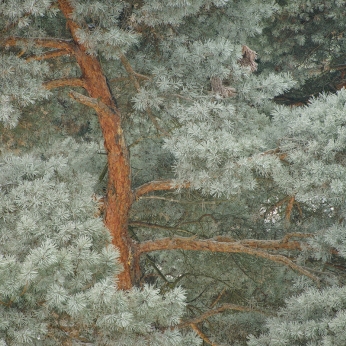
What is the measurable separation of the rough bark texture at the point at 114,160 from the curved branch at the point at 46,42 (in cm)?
5

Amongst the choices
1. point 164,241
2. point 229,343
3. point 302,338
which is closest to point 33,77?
point 164,241

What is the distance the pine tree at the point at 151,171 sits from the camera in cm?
294

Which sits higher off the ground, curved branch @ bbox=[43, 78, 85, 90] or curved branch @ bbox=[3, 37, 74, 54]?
curved branch @ bbox=[3, 37, 74, 54]

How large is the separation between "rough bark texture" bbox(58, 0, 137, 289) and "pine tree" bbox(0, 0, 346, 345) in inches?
0.4

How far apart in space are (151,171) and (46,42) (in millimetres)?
1646

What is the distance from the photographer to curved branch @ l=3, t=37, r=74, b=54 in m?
3.99

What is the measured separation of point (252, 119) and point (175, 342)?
6.67ft

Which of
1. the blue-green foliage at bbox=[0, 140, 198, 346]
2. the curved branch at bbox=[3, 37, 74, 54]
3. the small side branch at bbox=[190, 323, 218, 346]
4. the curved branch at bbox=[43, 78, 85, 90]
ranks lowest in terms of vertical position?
the small side branch at bbox=[190, 323, 218, 346]

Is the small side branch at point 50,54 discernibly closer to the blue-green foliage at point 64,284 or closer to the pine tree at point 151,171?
the pine tree at point 151,171

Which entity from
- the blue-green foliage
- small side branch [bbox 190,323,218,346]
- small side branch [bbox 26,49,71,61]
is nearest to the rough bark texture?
small side branch [bbox 26,49,71,61]

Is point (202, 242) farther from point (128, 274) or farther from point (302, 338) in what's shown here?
point (302, 338)

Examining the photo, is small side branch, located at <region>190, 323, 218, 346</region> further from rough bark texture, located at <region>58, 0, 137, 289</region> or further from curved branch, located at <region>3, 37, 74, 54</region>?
curved branch, located at <region>3, 37, 74, 54</region>

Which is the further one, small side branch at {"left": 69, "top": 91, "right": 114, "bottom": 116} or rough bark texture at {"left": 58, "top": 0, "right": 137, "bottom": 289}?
rough bark texture at {"left": 58, "top": 0, "right": 137, "bottom": 289}

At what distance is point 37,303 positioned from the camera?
9.47ft
